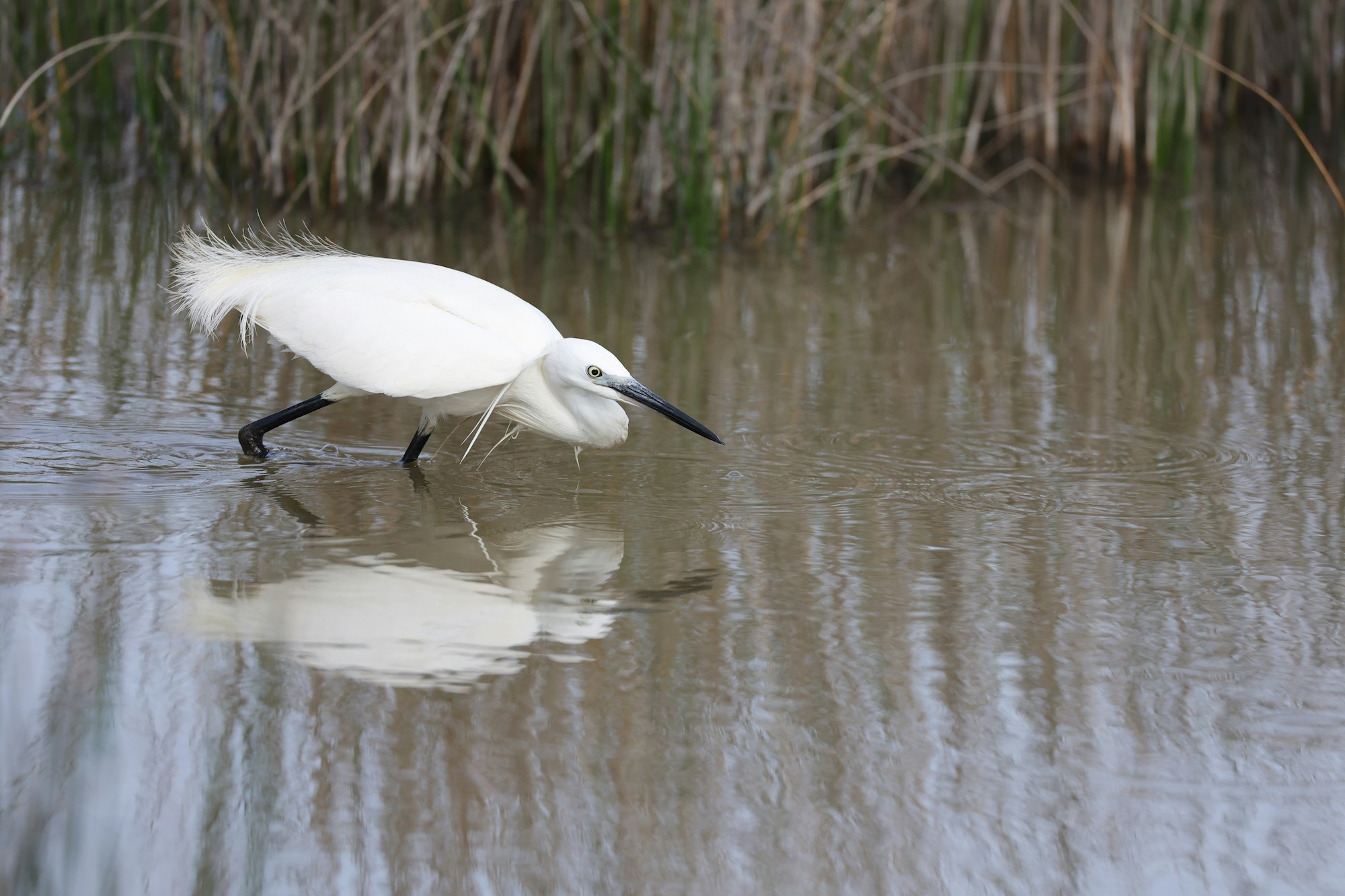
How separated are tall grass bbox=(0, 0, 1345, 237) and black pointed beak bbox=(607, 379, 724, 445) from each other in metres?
2.75

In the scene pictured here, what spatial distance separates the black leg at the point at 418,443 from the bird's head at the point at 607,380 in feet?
1.28

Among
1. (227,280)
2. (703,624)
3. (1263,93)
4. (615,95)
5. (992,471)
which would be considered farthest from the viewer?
(615,95)

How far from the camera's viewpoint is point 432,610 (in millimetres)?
2768

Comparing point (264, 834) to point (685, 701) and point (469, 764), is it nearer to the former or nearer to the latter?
→ point (469, 764)

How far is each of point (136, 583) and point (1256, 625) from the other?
6.61ft

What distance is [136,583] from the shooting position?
2850mm

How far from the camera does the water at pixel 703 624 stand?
202cm

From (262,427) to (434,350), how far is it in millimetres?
516

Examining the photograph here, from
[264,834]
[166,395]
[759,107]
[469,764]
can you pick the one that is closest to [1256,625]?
[469,764]

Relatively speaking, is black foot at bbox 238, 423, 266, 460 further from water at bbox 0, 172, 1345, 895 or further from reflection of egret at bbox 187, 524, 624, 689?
reflection of egret at bbox 187, 524, 624, 689

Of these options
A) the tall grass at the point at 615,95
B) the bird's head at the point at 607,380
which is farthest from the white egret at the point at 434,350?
the tall grass at the point at 615,95

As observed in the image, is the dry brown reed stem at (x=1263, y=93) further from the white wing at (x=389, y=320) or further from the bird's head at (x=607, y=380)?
the white wing at (x=389, y=320)

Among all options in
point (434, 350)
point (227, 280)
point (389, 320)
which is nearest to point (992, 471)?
point (434, 350)

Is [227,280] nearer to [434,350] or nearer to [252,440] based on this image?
[252,440]
